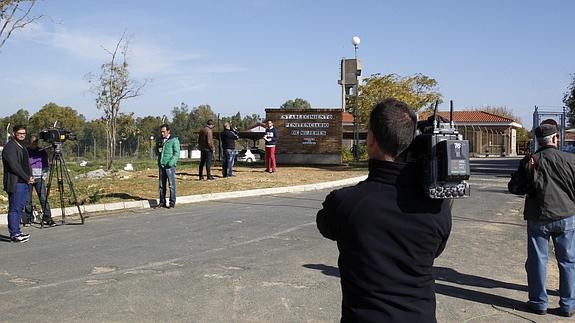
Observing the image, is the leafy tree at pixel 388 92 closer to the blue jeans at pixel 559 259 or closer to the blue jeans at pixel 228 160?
the blue jeans at pixel 228 160

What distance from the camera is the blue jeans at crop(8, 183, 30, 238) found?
29.5 feet

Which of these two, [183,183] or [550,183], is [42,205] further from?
[550,183]

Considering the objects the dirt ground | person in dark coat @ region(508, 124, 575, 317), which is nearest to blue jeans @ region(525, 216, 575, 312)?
person in dark coat @ region(508, 124, 575, 317)

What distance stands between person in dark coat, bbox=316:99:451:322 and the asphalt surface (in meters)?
2.81

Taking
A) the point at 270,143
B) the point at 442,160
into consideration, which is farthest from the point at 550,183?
the point at 270,143

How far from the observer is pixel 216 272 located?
6.82 m

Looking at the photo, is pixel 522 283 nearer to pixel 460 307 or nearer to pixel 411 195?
pixel 460 307

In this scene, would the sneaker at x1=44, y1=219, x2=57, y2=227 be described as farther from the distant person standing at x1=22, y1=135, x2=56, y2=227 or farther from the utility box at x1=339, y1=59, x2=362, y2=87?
the utility box at x1=339, y1=59, x2=362, y2=87

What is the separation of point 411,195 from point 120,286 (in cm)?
457

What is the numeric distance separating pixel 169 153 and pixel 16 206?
14.3ft

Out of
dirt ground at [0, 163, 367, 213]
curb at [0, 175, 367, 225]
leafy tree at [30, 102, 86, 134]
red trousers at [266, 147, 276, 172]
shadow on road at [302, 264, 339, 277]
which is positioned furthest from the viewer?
leafy tree at [30, 102, 86, 134]

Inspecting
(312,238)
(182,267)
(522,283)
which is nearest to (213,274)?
(182,267)

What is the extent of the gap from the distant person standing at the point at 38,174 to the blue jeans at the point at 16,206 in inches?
49.7

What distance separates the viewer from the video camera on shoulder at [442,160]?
7.75ft
